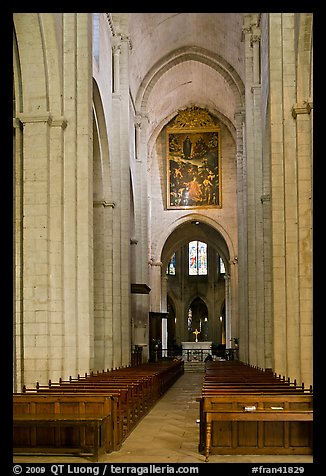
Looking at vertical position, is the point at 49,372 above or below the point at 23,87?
below

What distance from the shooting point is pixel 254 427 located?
32.7 feet

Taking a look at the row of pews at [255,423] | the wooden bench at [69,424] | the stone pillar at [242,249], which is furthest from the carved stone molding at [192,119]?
the wooden bench at [69,424]

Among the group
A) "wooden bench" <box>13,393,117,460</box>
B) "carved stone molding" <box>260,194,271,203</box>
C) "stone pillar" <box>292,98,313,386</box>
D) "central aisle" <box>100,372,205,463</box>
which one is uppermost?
"carved stone molding" <box>260,194,271,203</box>

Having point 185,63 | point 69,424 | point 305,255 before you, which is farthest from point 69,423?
point 185,63

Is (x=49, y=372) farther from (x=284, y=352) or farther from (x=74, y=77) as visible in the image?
(x=74, y=77)

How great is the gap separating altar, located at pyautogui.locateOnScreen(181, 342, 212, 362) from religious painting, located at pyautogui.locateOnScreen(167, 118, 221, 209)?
8069 mm

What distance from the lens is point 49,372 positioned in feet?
47.8

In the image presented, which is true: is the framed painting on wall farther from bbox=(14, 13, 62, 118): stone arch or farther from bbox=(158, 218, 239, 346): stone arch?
bbox=(14, 13, 62, 118): stone arch

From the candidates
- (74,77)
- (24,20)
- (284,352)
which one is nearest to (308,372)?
(284,352)

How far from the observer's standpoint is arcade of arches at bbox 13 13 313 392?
14.9 meters

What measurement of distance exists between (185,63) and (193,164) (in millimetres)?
7069

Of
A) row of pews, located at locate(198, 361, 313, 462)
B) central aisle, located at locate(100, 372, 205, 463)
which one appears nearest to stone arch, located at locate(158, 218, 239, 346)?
central aisle, located at locate(100, 372, 205, 463)
